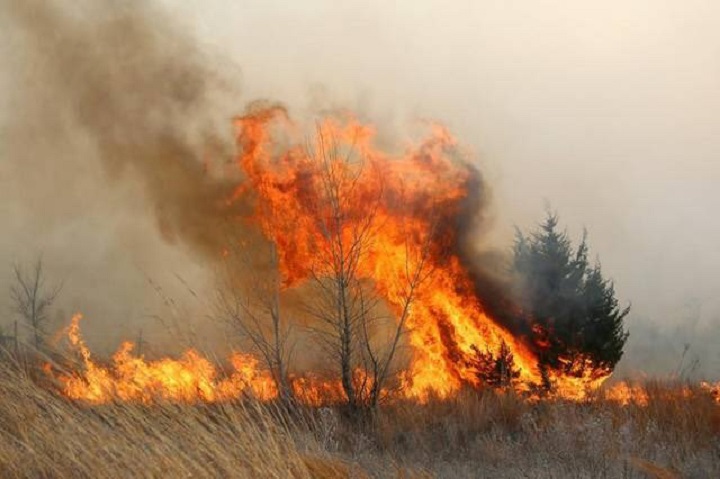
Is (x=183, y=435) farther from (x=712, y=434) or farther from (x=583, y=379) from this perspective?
(x=583, y=379)

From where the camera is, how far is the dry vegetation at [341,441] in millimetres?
4710

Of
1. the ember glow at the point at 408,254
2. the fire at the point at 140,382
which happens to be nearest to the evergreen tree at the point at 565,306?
the ember glow at the point at 408,254

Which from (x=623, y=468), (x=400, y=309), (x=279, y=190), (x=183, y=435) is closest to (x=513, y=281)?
(x=400, y=309)

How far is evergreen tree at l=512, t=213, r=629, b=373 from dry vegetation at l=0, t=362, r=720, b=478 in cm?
963

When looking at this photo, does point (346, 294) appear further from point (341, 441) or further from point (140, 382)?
point (140, 382)

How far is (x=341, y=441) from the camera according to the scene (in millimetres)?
11305

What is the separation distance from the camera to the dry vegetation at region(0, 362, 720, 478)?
4710 millimetres

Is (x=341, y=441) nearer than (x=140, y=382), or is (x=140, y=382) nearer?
(x=140, y=382)

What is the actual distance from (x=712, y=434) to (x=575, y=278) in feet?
45.9

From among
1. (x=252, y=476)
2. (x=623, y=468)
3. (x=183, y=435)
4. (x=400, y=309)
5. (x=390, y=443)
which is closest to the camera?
(x=252, y=476)

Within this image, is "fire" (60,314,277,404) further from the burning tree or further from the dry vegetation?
the burning tree

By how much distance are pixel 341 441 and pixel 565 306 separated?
43.5 ft

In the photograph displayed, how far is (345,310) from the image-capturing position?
44.5ft

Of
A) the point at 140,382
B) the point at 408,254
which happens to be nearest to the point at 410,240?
the point at 408,254
